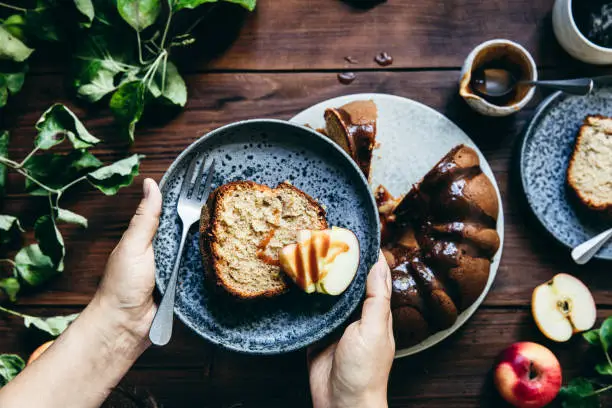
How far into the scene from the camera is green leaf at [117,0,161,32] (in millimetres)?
1937

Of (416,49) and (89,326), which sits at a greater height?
(416,49)

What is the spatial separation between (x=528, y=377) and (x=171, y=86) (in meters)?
1.69

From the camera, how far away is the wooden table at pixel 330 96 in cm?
213

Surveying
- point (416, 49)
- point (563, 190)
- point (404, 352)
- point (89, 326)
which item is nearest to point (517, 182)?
point (563, 190)

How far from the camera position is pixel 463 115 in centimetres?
216

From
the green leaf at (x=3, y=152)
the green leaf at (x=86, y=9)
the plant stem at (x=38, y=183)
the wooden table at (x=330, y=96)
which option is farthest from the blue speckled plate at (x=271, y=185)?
the green leaf at (x=3, y=152)

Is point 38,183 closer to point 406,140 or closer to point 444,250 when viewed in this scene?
point 406,140

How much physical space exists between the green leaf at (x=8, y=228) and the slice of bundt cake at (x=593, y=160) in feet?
6.79

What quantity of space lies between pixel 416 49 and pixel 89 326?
5.11 feet

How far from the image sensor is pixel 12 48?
6.68 ft

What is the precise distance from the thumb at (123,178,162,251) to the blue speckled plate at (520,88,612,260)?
1.33 meters

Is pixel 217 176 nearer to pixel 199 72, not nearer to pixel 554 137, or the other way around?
pixel 199 72

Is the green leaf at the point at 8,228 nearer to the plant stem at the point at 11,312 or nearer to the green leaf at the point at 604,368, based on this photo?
the plant stem at the point at 11,312

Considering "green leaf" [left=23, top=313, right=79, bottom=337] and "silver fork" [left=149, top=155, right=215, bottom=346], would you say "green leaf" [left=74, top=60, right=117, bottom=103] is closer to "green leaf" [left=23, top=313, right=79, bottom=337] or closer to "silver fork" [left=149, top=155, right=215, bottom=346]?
"silver fork" [left=149, top=155, right=215, bottom=346]
